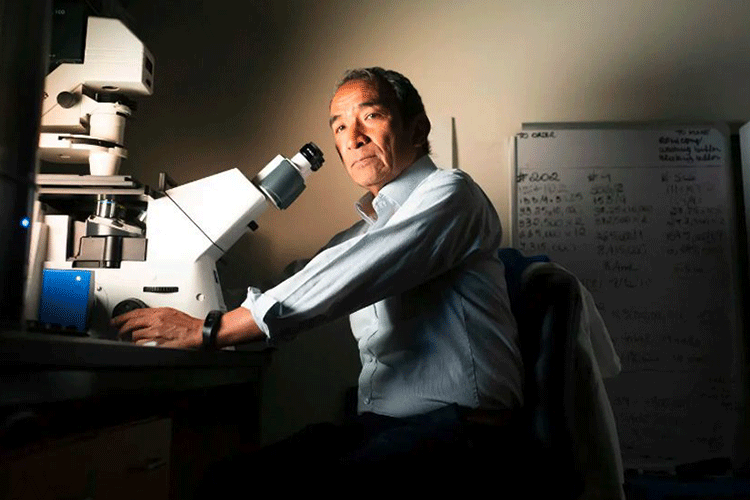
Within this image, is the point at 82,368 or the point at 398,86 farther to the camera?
the point at 398,86

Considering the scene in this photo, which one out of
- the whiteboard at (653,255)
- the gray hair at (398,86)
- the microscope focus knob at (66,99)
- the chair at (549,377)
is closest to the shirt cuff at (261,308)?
the chair at (549,377)

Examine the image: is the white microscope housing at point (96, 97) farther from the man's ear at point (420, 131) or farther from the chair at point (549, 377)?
the chair at point (549, 377)

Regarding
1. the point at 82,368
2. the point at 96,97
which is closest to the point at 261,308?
the point at 82,368

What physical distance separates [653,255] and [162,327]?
1540 mm

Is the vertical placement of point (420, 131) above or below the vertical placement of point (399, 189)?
above

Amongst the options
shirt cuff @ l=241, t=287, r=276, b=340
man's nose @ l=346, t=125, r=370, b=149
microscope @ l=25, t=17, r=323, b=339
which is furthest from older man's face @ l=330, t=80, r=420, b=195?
shirt cuff @ l=241, t=287, r=276, b=340

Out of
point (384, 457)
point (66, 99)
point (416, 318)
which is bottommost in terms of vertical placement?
point (384, 457)

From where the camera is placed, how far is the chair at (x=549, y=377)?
133cm

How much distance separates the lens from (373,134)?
179 cm

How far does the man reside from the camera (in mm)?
1348

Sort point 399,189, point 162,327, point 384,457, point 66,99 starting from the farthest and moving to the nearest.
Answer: point 66,99 → point 399,189 → point 162,327 → point 384,457

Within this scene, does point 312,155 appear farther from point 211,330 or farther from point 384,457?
point 384,457

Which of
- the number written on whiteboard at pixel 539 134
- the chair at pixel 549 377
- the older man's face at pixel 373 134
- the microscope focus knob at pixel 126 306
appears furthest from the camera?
the number written on whiteboard at pixel 539 134

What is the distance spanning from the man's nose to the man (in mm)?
217
